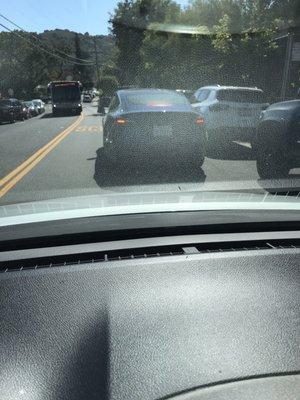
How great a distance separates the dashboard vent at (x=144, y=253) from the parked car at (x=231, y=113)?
11.9 meters

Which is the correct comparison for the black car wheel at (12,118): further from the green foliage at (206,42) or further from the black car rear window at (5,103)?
the green foliage at (206,42)

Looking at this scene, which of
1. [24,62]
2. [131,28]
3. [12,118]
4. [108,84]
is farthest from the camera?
[108,84]

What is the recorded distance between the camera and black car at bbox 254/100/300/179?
30.1 ft

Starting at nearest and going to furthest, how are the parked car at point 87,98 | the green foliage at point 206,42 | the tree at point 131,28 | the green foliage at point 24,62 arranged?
the green foliage at point 206,42
the tree at point 131,28
the green foliage at point 24,62
the parked car at point 87,98

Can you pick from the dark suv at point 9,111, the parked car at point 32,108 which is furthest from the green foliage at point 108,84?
the dark suv at point 9,111

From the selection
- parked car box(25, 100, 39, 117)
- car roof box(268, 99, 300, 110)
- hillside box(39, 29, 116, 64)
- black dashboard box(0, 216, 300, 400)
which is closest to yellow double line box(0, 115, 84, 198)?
car roof box(268, 99, 300, 110)

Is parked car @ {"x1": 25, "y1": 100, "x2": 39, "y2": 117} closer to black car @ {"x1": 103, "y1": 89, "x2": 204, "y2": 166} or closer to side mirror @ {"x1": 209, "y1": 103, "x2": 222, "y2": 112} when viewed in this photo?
side mirror @ {"x1": 209, "y1": 103, "x2": 222, "y2": 112}

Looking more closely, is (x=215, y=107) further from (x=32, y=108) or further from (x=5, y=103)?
(x=32, y=108)

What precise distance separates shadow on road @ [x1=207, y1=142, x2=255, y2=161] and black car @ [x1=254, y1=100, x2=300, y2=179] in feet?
8.27

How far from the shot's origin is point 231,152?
14.3m

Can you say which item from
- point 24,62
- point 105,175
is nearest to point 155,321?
point 105,175

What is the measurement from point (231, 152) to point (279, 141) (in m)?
4.80

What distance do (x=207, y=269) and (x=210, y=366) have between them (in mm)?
889

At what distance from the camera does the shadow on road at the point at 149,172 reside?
9.44 m
